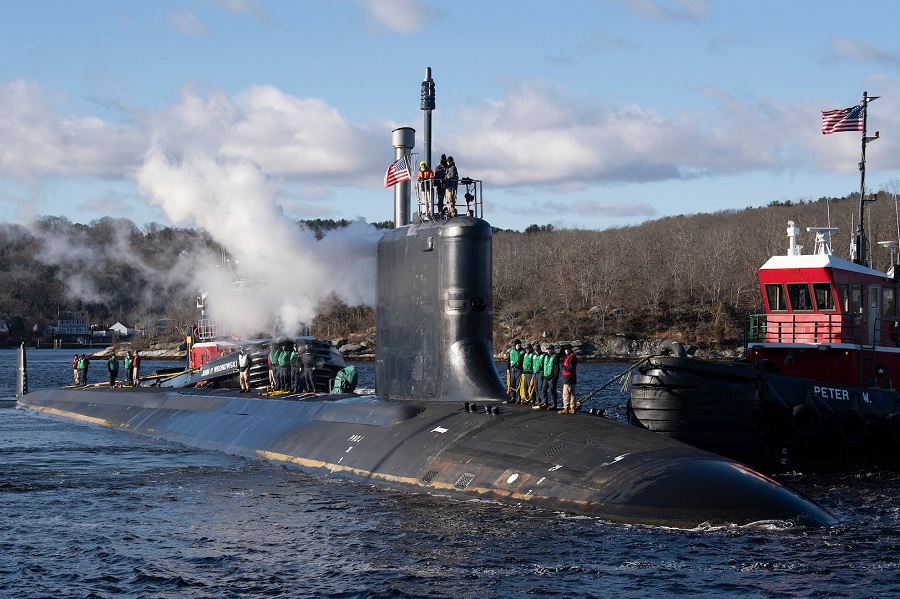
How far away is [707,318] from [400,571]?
333 feet

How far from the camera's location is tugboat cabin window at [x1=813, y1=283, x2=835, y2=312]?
2814 cm

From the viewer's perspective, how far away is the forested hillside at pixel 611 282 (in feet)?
343

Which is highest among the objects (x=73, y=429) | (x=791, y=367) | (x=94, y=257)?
(x=94, y=257)

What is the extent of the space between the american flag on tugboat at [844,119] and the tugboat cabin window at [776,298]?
4688mm

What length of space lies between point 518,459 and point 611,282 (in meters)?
113

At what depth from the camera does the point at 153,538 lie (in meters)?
16.5

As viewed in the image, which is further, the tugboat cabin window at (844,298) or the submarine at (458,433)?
the tugboat cabin window at (844,298)

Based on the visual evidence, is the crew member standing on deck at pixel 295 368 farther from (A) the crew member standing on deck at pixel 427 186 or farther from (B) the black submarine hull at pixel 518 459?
(A) the crew member standing on deck at pixel 427 186

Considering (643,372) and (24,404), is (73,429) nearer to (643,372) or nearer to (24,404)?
(24,404)

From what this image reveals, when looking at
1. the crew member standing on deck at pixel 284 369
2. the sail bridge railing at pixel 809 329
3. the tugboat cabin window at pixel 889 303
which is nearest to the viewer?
the sail bridge railing at pixel 809 329

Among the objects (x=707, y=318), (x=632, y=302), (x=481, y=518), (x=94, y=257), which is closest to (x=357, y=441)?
(x=481, y=518)

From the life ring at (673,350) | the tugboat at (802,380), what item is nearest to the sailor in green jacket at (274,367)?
the tugboat at (802,380)

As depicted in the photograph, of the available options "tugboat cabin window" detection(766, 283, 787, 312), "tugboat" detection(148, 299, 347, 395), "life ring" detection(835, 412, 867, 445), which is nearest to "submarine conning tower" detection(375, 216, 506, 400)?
"life ring" detection(835, 412, 867, 445)

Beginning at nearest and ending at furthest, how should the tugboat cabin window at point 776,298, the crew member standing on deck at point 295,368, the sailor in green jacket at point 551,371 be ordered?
the sailor in green jacket at point 551,371, the tugboat cabin window at point 776,298, the crew member standing on deck at point 295,368
